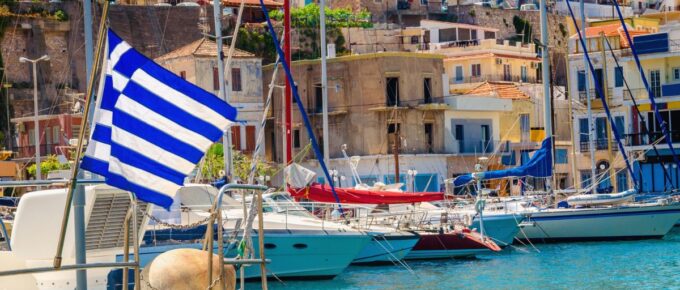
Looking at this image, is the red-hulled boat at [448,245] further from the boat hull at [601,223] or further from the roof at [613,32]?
the roof at [613,32]

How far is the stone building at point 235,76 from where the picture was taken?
5759 centimetres

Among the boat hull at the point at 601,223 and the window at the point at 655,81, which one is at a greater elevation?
the window at the point at 655,81

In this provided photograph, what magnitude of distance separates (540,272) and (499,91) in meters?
34.5

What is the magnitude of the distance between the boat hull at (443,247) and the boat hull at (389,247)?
1839mm

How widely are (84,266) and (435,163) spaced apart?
50.7 m

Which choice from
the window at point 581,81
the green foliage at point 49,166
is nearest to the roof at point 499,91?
the window at point 581,81

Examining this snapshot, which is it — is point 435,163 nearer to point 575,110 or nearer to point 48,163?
point 575,110

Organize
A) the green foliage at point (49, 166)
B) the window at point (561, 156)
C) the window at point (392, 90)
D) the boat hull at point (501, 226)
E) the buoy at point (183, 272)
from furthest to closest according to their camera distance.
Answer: the window at point (561, 156)
the window at point (392, 90)
the green foliage at point (49, 166)
the boat hull at point (501, 226)
the buoy at point (183, 272)

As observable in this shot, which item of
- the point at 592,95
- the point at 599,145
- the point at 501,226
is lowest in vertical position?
the point at 501,226

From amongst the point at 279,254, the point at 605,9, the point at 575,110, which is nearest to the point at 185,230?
the point at 279,254

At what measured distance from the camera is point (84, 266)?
11.0 meters

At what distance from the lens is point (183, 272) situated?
1209 cm

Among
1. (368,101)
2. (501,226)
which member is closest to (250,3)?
(368,101)

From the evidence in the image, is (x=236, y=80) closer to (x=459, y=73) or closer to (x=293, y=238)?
(x=459, y=73)
